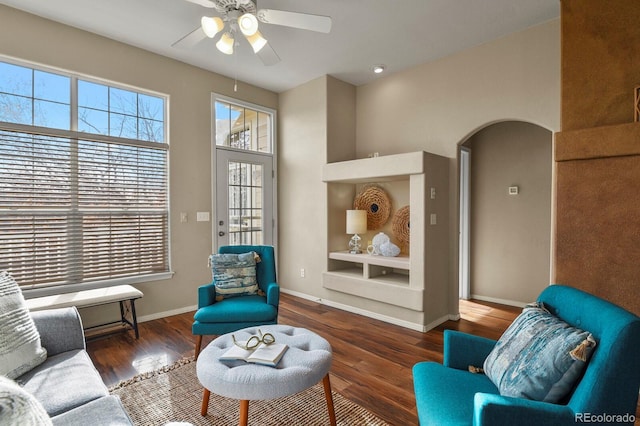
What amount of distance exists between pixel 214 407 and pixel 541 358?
181cm

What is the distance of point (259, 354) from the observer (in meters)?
1.72

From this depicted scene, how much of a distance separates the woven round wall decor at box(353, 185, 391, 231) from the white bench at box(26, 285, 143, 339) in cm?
285

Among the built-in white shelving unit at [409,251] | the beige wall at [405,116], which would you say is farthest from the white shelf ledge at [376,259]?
the beige wall at [405,116]

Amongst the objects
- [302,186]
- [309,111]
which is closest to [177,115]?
[309,111]

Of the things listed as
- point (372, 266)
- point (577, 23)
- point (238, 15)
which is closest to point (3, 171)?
point (238, 15)

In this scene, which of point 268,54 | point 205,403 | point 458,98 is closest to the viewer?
point 205,403

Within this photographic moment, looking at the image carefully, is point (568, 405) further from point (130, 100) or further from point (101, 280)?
point (130, 100)

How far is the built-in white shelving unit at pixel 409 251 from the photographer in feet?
11.2

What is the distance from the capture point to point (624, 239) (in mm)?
2150

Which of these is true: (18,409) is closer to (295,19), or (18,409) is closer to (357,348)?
(295,19)

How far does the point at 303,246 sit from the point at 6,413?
→ 4023 mm

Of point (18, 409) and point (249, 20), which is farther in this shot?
point (249, 20)

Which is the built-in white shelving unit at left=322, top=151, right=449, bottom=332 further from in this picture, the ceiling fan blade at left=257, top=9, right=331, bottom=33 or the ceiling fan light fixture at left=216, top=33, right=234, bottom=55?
the ceiling fan light fixture at left=216, top=33, right=234, bottom=55

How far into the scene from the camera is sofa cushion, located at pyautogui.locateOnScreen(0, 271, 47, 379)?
4.90 ft
